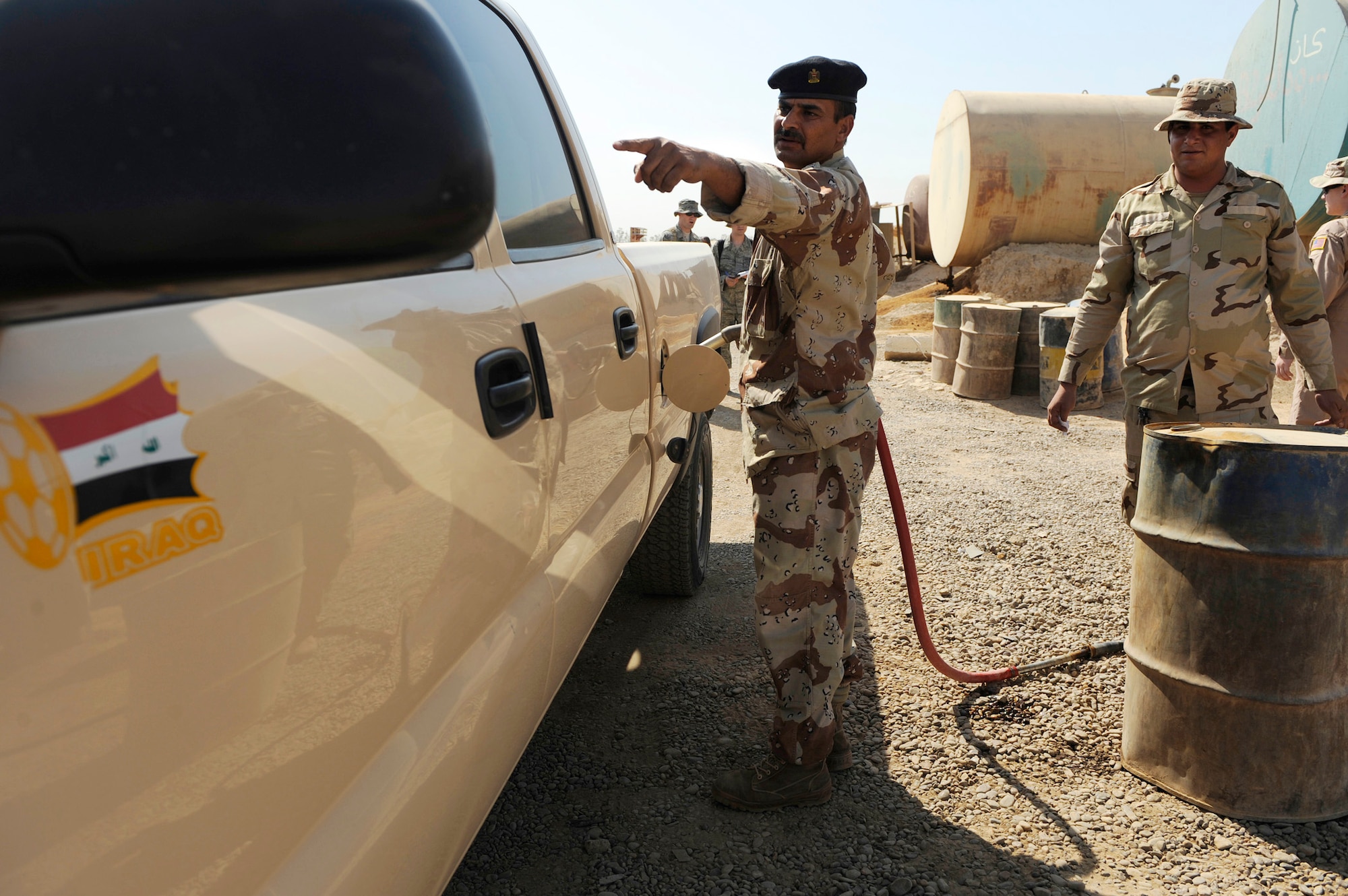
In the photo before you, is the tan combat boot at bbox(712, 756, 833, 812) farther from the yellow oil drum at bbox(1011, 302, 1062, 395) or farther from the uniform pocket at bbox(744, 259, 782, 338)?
the yellow oil drum at bbox(1011, 302, 1062, 395)

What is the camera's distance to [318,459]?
3.01ft

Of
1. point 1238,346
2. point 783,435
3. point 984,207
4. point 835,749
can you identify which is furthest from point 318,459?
point 984,207

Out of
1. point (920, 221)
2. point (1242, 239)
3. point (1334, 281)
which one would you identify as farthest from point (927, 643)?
point (920, 221)

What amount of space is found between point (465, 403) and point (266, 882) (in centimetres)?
60

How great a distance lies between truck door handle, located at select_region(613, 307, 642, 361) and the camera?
83.5 inches

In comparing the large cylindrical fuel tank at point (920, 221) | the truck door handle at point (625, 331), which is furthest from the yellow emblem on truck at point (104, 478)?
the large cylindrical fuel tank at point (920, 221)

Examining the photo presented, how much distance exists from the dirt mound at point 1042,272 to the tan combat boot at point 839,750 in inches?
424

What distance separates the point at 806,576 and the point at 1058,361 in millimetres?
6495

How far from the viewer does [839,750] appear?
8.90ft

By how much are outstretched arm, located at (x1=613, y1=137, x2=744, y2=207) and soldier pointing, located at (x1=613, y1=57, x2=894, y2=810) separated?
0.34m

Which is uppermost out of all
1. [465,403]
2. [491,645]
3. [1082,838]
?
[465,403]

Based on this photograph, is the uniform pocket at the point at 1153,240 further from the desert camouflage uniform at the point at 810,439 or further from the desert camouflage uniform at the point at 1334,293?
the desert camouflage uniform at the point at 1334,293

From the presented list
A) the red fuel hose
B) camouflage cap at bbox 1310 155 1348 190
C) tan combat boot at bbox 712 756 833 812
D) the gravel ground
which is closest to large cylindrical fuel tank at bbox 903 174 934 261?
camouflage cap at bbox 1310 155 1348 190

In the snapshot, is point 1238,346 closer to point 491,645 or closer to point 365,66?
point 491,645
